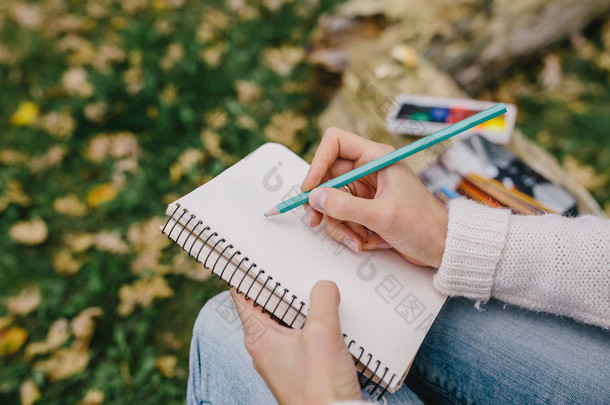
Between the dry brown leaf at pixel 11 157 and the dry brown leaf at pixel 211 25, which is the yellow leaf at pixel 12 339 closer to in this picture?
the dry brown leaf at pixel 11 157

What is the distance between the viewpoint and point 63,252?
194cm

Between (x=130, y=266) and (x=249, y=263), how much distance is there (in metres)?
1.10

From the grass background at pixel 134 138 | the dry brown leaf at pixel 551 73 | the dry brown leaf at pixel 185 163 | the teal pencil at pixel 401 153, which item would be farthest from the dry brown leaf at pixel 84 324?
the dry brown leaf at pixel 551 73

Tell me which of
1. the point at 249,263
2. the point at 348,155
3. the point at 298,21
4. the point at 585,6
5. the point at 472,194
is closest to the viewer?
the point at 249,263

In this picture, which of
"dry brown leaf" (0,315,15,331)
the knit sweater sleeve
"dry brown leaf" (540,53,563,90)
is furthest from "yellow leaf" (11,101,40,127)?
"dry brown leaf" (540,53,563,90)

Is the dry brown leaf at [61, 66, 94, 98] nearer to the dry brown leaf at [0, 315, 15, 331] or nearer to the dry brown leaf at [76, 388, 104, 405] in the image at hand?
the dry brown leaf at [0, 315, 15, 331]

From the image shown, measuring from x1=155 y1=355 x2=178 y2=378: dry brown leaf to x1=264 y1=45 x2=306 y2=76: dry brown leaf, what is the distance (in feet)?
5.49

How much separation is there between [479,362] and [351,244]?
0.47 meters

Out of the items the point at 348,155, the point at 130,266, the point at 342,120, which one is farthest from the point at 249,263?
the point at 342,120

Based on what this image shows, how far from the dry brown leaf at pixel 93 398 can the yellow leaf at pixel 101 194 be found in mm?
867

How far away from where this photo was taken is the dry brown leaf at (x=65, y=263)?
1890mm

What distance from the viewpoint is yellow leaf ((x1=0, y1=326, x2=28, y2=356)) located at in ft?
5.65

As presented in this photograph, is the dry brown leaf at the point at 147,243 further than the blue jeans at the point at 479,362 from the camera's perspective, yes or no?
Yes

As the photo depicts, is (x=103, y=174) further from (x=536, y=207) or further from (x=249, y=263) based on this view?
(x=536, y=207)
